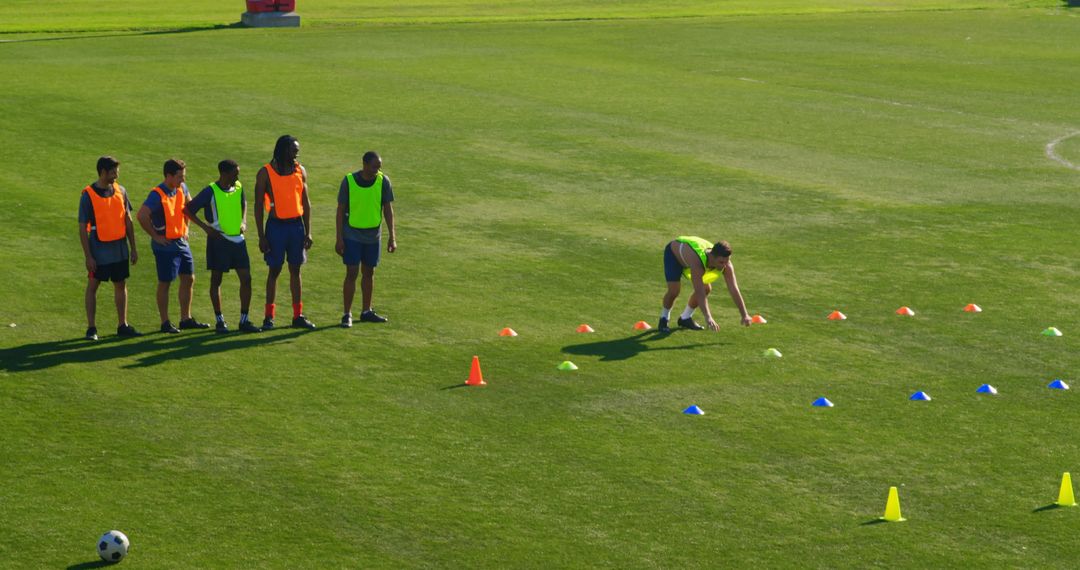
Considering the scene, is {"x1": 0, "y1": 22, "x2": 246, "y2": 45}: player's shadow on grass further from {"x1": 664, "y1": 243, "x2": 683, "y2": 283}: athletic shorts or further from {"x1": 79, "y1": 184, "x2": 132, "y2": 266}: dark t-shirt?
{"x1": 664, "y1": 243, "x2": 683, "y2": 283}: athletic shorts

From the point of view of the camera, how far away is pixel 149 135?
97.5 feet

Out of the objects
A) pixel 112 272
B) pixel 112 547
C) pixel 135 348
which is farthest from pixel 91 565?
pixel 112 272

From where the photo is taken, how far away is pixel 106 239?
635 inches

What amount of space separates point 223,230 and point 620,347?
168 inches

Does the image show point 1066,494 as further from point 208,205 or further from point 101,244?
point 101,244

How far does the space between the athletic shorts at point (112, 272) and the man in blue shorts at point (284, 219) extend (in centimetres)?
140

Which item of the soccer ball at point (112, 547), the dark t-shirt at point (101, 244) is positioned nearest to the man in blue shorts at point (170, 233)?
the dark t-shirt at point (101, 244)

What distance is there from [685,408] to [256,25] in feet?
129

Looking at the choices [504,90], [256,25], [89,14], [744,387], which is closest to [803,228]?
[744,387]

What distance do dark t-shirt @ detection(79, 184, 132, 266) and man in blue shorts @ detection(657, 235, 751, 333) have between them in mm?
5653

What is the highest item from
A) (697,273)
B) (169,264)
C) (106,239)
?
(106,239)

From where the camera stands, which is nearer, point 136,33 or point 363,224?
point 363,224

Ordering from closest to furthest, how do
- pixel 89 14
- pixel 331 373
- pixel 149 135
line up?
pixel 331 373
pixel 149 135
pixel 89 14

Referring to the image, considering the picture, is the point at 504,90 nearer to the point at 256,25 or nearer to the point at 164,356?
the point at 256,25
